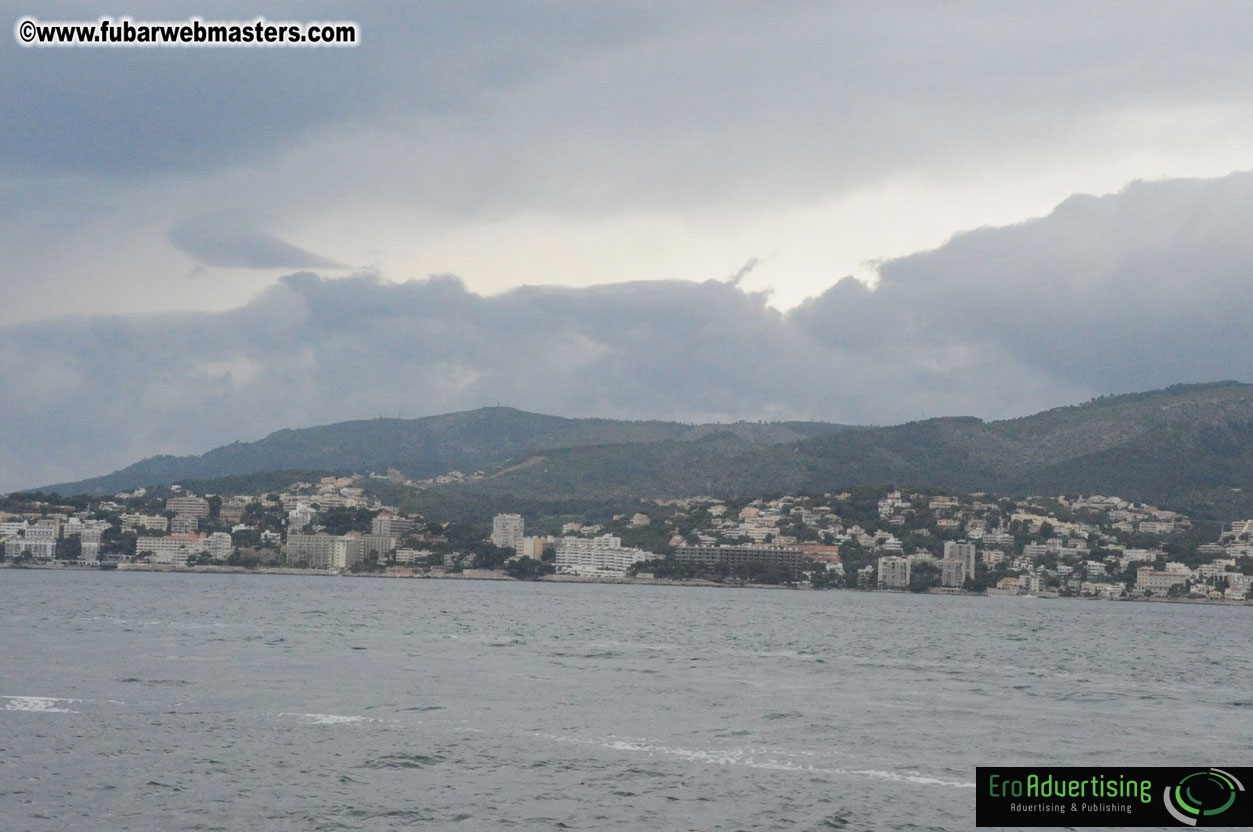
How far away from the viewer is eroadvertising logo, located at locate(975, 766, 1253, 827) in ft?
78.6

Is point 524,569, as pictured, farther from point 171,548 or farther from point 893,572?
point 893,572

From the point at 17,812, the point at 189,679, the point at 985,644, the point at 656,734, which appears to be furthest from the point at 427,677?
the point at 985,644

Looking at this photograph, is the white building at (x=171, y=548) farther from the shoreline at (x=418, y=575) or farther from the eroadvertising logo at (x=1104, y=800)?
the eroadvertising logo at (x=1104, y=800)

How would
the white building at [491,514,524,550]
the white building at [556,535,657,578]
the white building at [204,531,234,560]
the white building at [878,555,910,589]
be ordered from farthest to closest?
the white building at [491,514,524,550] → the white building at [556,535,657,578] → the white building at [204,531,234,560] → the white building at [878,555,910,589]

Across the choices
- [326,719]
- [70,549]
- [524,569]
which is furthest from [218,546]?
[326,719]

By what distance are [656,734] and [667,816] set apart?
9.18 meters

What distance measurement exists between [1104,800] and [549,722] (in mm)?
14447

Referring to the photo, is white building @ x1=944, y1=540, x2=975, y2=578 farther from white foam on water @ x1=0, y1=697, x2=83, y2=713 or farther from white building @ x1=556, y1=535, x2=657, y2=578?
white foam on water @ x1=0, y1=697, x2=83, y2=713

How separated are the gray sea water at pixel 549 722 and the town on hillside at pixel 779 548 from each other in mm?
94968

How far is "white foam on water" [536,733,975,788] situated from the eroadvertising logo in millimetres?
2148

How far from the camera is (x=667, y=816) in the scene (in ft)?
79.5

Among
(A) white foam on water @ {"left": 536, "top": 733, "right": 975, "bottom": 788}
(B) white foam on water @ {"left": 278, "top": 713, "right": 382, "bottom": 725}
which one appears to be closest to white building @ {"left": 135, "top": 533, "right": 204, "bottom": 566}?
(B) white foam on water @ {"left": 278, "top": 713, "right": 382, "bottom": 725}

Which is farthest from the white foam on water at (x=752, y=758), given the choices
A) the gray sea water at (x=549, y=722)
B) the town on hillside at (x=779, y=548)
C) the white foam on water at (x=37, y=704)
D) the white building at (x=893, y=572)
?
the white building at (x=893, y=572)

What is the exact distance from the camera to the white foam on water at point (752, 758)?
28.1 m
